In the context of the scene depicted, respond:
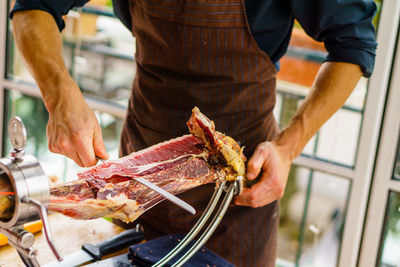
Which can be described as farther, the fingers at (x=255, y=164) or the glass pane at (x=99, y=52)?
the glass pane at (x=99, y=52)

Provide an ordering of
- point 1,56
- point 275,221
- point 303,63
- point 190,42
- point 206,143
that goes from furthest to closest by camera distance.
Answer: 1. point 1,56
2. point 303,63
3. point 275,221
4. point 190,42
5. point 206,143

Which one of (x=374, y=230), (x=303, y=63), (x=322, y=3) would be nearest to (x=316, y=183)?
(x=374, y=230)

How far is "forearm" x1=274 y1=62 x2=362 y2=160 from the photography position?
1.48 metres

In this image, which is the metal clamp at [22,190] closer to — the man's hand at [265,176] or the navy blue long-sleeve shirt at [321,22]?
the man's hand at [265,176]

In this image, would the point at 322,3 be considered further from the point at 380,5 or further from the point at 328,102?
the point at 380,5

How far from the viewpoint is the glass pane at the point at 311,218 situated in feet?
7.59

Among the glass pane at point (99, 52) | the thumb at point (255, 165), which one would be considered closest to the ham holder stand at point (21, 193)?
the thumb at point (255, 165)

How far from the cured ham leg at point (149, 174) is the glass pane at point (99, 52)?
1.51m

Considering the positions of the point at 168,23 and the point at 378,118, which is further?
the point at 378,118

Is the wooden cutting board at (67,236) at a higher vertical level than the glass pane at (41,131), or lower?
higher

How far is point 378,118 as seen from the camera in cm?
203

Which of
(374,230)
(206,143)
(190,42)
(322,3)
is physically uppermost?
(322,3)

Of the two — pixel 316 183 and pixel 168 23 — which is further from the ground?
pixel 168 23

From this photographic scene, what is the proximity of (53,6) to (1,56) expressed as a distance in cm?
161
